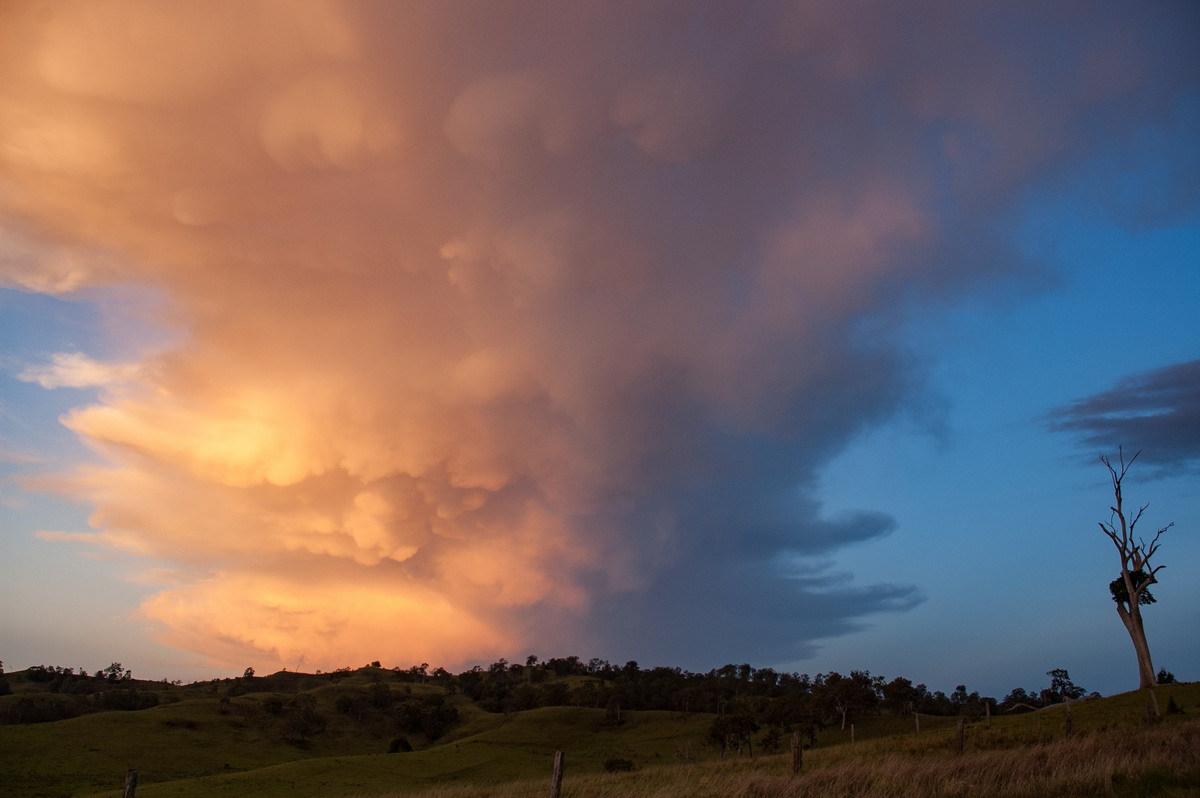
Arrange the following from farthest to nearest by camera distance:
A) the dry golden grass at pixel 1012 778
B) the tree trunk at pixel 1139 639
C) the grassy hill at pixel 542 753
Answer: the tree trunk at pixel 1139 639
the grassy hill at pixel 542 753
the dry golden grass at pixel 1012 778

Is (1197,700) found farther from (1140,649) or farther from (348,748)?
(348,748)

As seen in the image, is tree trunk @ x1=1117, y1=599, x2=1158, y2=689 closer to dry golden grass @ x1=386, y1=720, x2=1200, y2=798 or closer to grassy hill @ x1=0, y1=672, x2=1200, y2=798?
grassy hill @ x1=0, y1=672, x2=1200, y2=798

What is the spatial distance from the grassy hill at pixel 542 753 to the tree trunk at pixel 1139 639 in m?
9.19

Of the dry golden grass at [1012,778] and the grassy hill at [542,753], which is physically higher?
the dry golden grass at [1012,778]

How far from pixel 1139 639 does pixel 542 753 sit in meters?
76.8

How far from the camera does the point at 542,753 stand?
10075cm

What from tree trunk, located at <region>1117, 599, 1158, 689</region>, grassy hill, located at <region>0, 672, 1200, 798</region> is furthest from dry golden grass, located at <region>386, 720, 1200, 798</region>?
tree trunk, located at <region>1117, 599, 1158, 689</region>

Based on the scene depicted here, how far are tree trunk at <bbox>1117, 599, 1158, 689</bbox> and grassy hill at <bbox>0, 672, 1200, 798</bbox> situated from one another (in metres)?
9.19

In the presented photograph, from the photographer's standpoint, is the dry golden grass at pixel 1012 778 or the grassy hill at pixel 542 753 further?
the grassy hill at pixel 542 753

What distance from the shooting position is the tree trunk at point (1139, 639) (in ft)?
228

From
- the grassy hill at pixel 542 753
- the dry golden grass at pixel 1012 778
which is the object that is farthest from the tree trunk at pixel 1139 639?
the dry golden grass at pixel 1012 778

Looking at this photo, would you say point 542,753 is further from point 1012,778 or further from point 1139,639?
point 1012,778

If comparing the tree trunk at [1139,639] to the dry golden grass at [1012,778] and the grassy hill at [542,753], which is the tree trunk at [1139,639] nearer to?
the grassy hill at [542,753]

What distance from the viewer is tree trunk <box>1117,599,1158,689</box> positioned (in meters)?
69.6
